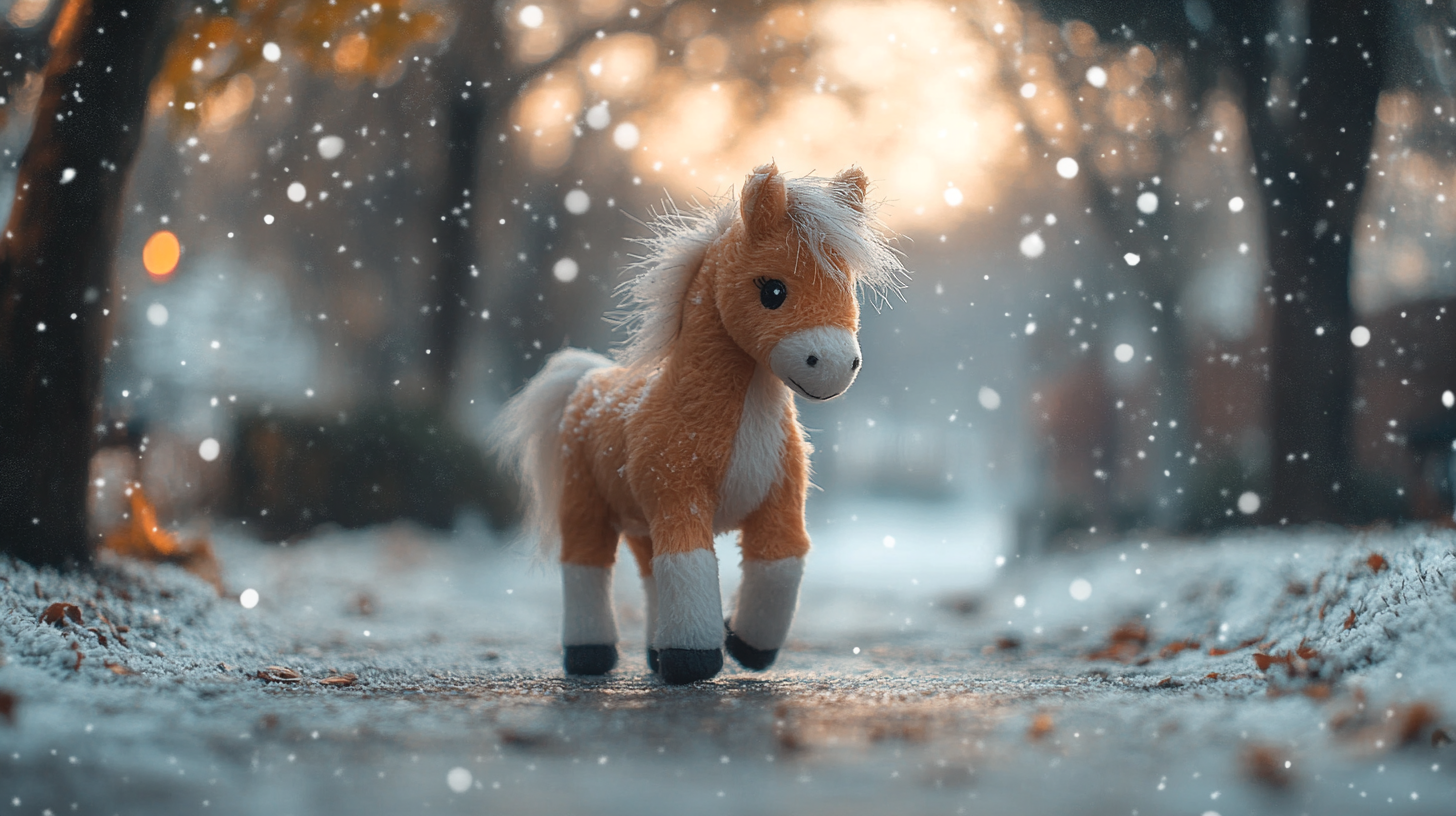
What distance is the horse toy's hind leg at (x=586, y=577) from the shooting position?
7.30ft

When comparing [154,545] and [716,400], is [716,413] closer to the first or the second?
[716,400]

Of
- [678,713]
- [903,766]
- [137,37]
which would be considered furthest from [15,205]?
[903,766]

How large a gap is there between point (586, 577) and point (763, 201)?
104 cm

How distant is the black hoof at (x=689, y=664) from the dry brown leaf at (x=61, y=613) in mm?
1543

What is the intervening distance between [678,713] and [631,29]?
494 cm

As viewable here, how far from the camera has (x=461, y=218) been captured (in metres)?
5.78

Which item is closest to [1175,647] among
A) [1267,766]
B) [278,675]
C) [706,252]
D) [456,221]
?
[1267,766]

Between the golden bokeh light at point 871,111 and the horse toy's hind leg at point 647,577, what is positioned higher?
the golden bokeh light at point 871,111

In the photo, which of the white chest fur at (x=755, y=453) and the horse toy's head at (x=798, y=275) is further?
the white chest fur at (x=755, y=453)

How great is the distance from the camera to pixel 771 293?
1.89m

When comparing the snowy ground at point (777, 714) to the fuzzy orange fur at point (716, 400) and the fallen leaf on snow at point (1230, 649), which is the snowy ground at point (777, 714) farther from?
the fuzzy orange fur at point (716, 400)

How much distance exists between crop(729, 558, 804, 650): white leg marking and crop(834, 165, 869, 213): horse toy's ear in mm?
841

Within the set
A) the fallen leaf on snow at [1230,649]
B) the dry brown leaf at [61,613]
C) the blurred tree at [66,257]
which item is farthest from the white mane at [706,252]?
the blurred tree at [66,257]

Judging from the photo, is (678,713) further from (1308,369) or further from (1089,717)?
(1308,369)
